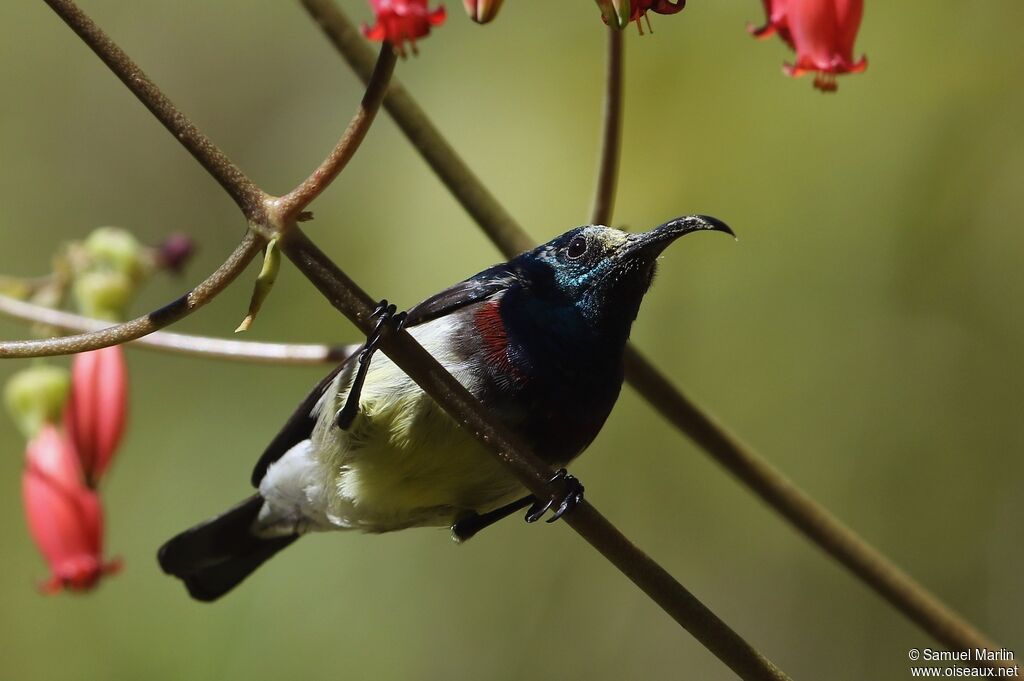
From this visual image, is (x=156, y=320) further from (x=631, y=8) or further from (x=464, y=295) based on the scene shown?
(x=464, y=295)

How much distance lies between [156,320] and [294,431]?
1.34 meters

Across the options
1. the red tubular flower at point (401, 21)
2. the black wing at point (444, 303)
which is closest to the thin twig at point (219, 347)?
the black wing at point (444, 303)

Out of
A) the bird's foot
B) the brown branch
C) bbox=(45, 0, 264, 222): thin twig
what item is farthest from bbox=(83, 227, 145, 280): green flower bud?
bbox=(45, 0, 264, 222): thin twig

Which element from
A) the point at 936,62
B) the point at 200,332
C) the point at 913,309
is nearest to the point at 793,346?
the point at 913,309

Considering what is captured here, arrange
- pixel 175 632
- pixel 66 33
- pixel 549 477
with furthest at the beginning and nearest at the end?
1. pixel 66 33
2. pixel 175 632
3. pixel 549 477

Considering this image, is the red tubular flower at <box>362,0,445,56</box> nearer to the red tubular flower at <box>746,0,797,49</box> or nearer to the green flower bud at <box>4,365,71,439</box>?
the red tubular flower at <box>746,0,797,49</box>

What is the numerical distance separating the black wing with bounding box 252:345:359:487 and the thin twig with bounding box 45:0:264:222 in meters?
1.23

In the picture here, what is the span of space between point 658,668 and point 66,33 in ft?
15.0

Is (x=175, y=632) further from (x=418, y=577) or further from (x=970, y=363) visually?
(x=970, y=363)

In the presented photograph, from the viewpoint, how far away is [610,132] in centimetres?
237

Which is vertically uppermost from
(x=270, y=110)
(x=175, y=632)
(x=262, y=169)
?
(x=270, y=110)

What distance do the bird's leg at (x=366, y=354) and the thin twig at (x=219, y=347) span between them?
0.28 feet

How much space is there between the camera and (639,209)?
4508mm

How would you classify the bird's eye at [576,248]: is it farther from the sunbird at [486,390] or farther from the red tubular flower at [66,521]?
the red tubular flower at [66,521]
